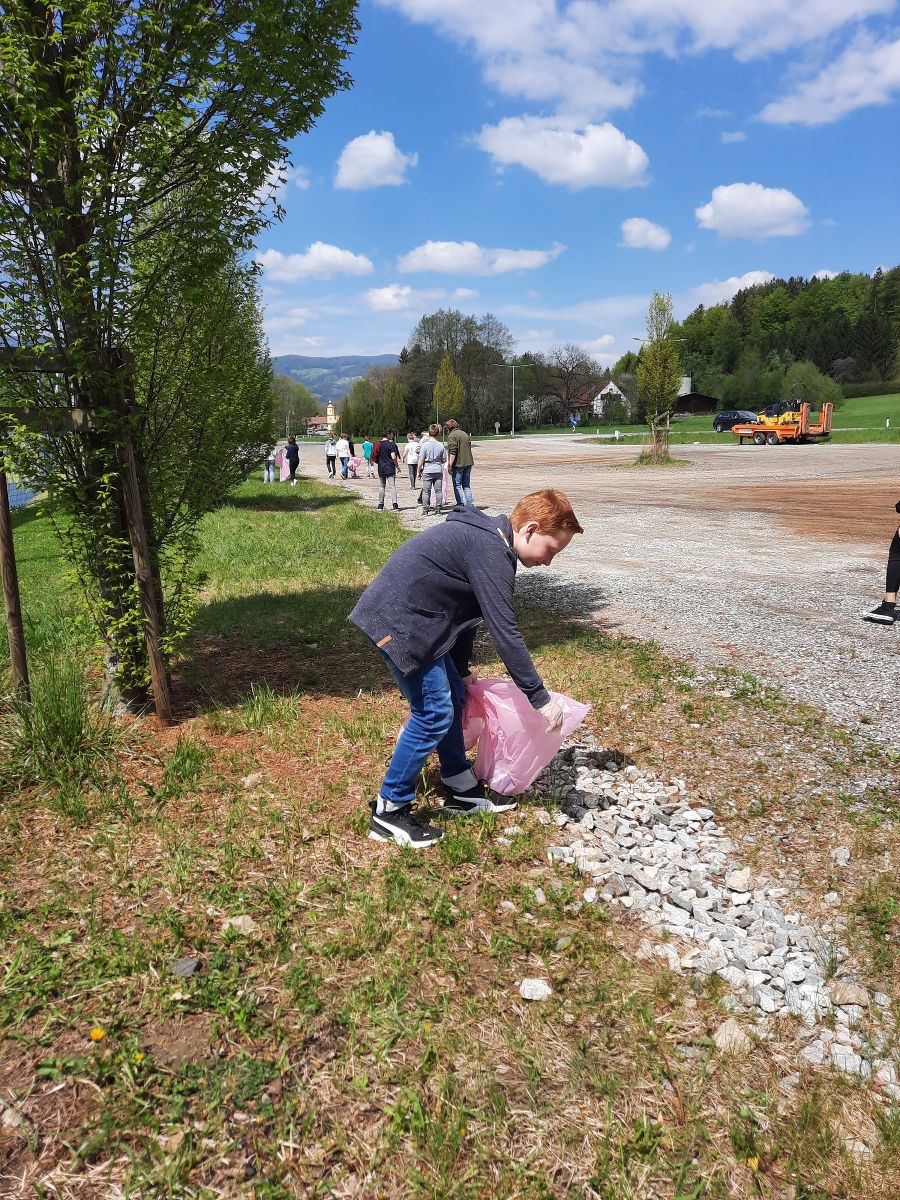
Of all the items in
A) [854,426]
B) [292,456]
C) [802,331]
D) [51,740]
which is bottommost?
[51,740]

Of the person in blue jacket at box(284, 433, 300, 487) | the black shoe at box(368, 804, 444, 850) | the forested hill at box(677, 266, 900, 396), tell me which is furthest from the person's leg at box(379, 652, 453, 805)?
the forested hill at box(677, 266, 900, 396)

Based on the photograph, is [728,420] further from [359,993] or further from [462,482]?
[359,993]

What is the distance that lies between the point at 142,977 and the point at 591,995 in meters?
1.55

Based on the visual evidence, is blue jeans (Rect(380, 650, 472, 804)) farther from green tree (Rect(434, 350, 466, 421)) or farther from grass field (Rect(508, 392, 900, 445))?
green tree (Rect(434, 350, 466, 421))

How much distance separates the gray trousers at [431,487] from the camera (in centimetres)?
1652

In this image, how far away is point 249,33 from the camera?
4.28 m

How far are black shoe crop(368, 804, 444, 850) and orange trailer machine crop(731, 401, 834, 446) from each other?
40523 mm

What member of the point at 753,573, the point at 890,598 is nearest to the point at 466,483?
the point at 753,573

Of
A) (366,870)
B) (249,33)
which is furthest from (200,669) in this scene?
(249,33)

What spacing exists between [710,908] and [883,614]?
533 cm

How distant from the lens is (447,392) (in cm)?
7581

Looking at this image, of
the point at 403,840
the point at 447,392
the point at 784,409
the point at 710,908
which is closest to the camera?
the point at 710,908

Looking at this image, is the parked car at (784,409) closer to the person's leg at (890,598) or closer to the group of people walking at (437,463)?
the group of people walking at (437,463)

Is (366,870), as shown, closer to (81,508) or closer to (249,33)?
(81,508)
